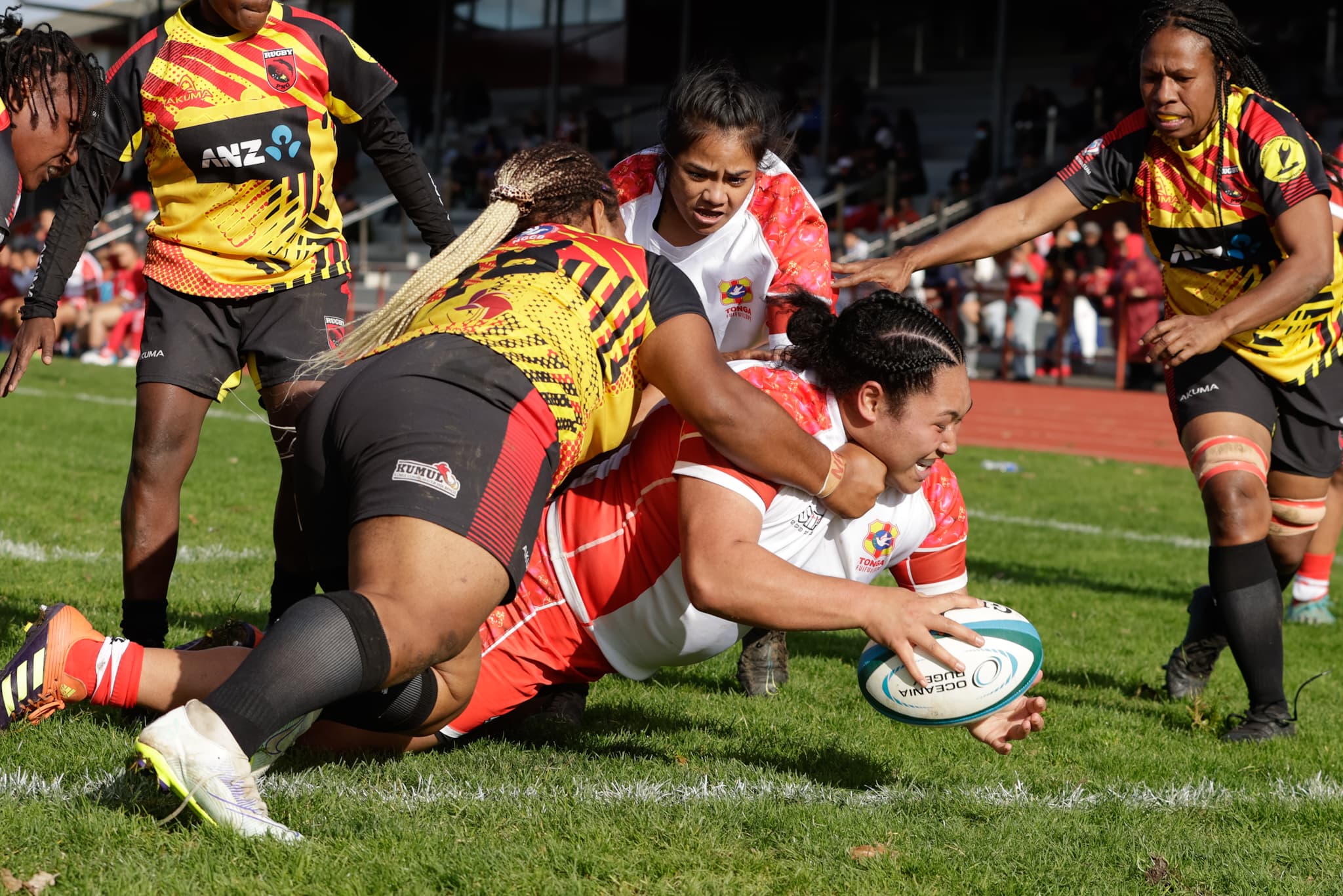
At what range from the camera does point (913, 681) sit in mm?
3275

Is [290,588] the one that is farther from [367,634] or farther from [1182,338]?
[1182,338]

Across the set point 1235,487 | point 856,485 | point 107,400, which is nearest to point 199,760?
point 856,485

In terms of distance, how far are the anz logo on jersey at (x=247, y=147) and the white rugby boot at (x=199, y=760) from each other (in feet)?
7.07

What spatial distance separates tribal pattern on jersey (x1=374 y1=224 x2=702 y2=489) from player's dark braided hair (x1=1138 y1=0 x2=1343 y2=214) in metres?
2.15

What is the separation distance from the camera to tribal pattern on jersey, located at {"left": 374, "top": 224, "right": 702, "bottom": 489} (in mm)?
3137

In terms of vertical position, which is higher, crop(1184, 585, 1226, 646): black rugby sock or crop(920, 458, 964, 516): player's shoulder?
crop(920, 458, 964, 516): player's shoulder

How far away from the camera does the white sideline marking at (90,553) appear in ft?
20.3

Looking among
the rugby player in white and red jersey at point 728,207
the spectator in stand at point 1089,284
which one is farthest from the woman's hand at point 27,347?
the spectator in stand at point 1089,284

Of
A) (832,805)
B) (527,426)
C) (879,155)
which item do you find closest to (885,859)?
(832,805)

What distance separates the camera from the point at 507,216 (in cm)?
354

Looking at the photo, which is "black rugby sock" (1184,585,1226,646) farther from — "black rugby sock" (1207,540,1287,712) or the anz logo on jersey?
the anz logo on jersey

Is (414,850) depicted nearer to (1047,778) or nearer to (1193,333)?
(1047,778)

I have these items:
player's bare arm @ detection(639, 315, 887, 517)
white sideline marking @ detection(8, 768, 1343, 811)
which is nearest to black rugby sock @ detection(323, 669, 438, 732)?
white sideline marking @ detection(8, 768, 1343, 811)

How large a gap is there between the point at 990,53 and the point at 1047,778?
30080 mm
